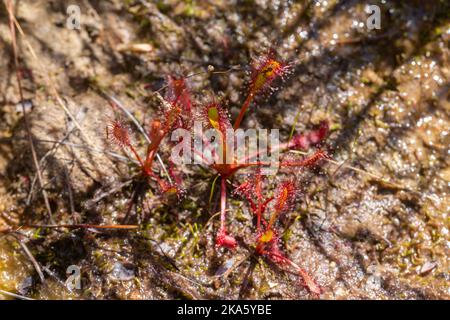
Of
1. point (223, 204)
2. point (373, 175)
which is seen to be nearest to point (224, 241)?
point (223, 204)

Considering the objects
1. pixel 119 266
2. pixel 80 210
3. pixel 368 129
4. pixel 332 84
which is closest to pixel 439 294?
pixel 368 129

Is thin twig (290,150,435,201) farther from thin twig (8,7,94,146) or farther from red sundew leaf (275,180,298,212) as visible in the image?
thin twig (8,7,94,146)

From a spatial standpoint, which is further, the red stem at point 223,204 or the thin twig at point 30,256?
the red stem at point 223,204

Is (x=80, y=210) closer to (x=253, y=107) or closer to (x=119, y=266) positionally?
(x=119, y=266)

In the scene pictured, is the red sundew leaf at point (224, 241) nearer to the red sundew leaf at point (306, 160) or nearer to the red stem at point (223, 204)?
the red stem at point (223, 204)

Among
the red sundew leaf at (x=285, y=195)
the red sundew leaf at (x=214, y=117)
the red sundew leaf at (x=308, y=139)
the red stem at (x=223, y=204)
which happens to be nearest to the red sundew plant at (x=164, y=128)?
the red sundew leaf at (x=214, y=117)

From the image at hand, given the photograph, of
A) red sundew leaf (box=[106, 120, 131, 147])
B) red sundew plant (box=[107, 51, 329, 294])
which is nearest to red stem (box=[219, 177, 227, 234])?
red sundew plant (box=[107, 51, 329, 294])
